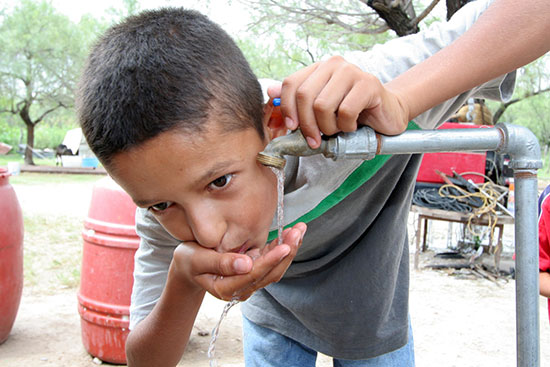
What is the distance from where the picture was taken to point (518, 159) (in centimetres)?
94

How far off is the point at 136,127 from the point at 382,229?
759 mm

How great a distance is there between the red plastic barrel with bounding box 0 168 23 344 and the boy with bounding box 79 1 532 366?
2.61 m

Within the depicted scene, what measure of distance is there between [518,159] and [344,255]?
2.13 ft

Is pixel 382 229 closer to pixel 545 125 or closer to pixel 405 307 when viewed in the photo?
pixel 405 307

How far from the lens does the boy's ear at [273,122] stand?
1.14 m

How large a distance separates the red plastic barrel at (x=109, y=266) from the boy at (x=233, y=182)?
201cm

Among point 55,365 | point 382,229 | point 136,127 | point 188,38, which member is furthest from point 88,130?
point 55,365

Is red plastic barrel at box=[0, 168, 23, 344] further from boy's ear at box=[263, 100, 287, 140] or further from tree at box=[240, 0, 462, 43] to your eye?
tree at box=[240, 0, 462, 43]

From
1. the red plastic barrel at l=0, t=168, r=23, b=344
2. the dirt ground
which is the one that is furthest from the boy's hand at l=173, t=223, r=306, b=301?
the red plastic barrel at l=0, t=168, r=23, b=344

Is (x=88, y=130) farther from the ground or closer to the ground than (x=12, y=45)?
closer to the ground

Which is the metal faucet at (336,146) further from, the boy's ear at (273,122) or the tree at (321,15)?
the tree at (321,15)

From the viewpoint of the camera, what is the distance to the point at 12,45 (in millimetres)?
20219

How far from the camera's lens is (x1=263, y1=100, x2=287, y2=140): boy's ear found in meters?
1.14

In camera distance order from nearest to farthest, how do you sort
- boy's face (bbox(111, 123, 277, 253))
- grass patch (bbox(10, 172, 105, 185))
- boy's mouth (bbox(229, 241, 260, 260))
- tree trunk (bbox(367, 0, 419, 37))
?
boy's face (bbox(111, 123, 277, 253)) → boy's mouth (bbox(229, 241, 260, 260)) → tree trunk (bbox(367, 0, 419, 37)) → grass patch (bbox(10, 172, 105, 185))
